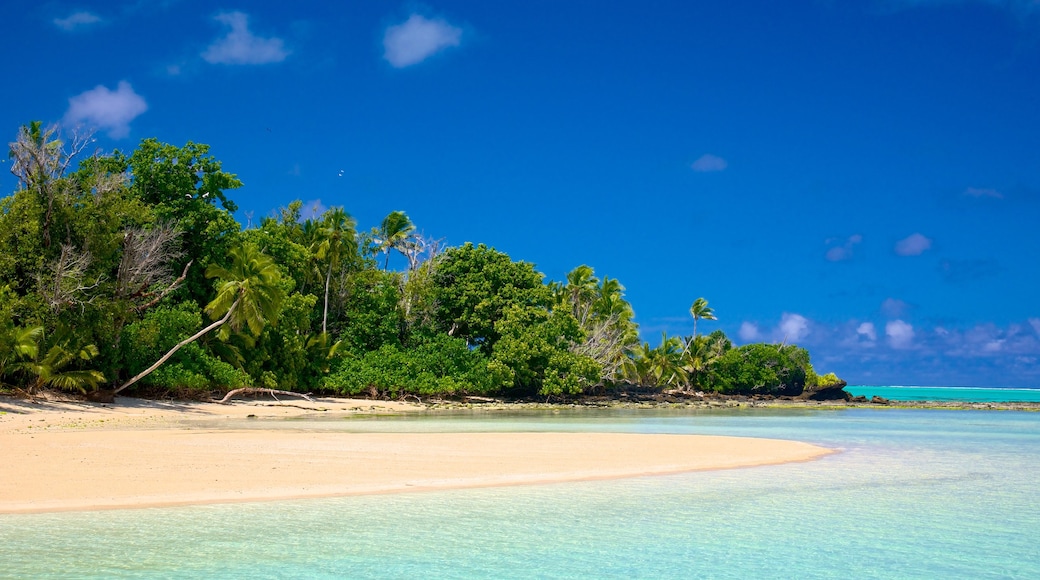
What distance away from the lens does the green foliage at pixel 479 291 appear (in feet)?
138

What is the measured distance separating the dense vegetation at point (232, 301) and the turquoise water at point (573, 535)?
17256mm

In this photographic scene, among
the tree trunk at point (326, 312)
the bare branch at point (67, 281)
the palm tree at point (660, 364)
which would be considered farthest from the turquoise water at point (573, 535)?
the palm tree at point (660, 364)

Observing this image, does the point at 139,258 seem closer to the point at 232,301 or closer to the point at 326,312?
the point at 232,301

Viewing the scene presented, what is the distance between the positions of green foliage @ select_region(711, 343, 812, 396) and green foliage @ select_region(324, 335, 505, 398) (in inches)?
→ 1186

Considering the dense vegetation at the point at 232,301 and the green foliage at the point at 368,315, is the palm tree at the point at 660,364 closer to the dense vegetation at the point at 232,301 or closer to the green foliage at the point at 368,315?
the dense vegetation at the point at 232,301

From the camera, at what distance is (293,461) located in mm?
12125

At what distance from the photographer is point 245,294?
28.7 m

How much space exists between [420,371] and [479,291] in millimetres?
6158

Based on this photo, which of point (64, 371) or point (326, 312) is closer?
point (64, 371)

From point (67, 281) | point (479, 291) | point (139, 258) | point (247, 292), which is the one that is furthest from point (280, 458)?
point (479, 291)

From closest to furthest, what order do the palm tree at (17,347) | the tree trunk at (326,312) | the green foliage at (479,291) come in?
1. the palm tree at (17,347)
2. the tree trunk at (326,312)
3. the green foliage at (479,291)

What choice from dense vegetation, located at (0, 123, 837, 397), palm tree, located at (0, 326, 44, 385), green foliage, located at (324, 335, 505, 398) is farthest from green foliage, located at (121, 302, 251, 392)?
green foliage, located at (324, 335, 505, 398)

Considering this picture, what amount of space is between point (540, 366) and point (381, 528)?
3436 cm

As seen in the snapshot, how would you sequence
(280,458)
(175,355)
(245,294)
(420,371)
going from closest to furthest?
1. (280,458)
2. (245,294)
3. (175,355)
4. (420,371)
